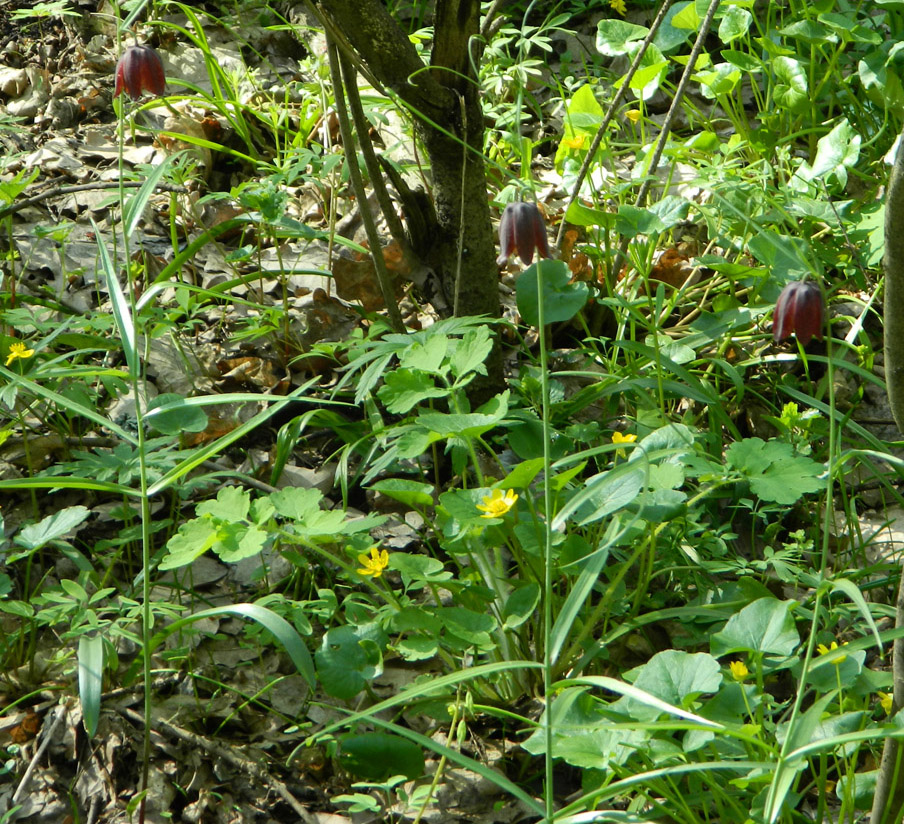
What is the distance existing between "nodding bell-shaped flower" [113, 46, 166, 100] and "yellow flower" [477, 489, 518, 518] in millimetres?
919

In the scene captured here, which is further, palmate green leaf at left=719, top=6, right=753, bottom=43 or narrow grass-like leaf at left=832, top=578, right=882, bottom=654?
palmate green leaf at left=719, top=6, right=753, bottom=43

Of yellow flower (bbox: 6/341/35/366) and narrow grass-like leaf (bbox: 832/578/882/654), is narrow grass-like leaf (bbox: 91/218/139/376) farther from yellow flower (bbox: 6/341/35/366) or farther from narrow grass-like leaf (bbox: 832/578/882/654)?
narrow grass-like leaf (bbox: 832/578/882/654)

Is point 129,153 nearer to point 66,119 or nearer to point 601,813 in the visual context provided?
point 66,119

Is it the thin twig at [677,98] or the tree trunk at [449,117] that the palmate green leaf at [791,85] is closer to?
the thin twig at [677,98]

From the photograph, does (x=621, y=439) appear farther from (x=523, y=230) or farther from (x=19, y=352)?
(x=19, y=352)

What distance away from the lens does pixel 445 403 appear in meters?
1.88

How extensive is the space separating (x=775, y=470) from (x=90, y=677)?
1.00 meters

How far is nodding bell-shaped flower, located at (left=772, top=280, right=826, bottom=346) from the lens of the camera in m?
1.37

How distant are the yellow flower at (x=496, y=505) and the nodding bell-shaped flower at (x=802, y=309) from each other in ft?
1.66

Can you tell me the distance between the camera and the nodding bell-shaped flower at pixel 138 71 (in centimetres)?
155

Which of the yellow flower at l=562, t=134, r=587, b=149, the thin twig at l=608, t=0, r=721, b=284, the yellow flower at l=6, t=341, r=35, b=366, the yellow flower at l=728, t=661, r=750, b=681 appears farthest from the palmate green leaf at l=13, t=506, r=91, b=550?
the yellow flower at l=562, t=134, r=587, b=149

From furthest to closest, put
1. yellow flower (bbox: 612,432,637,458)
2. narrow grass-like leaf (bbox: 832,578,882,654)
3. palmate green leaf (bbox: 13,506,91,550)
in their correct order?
yellow flower (bbox: 612,432,637,458)
palmate green leaf (bbox: 13,506,91,550)
narrow grass-like leaf (bbox: 832,578,882,654)

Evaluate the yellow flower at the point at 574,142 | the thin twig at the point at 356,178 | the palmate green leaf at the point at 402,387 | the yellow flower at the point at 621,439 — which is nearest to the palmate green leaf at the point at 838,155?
the yellow flower at the point at 574,142

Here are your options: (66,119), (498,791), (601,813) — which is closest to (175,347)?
(66,119)
